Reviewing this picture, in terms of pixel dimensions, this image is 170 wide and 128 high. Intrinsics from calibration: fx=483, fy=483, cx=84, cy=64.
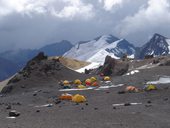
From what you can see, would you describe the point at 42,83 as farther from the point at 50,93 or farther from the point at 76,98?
the point at 76,98

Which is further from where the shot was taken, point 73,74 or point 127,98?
point 73,74

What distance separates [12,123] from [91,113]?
7454 mm

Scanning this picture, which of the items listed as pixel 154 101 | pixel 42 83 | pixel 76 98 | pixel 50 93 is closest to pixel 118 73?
pixel 42 83

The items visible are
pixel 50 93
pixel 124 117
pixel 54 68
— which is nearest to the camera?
pixel 124 117

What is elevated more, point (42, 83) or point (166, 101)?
point (42, 83)

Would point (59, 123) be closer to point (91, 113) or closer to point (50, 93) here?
point (91, 113)

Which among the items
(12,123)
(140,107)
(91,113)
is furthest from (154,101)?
(12,123)

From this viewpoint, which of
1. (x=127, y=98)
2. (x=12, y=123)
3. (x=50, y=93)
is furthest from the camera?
(x=50, y=93)

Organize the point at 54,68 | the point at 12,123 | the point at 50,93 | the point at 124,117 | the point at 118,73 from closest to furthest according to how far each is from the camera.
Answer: the point at 12,123 < the point at 124,117 < the point at 50,93 < the point at 54,68 < the point at 118,73

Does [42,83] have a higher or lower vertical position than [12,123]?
higher

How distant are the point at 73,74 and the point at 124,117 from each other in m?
57.5

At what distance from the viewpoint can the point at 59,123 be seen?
28656 mm

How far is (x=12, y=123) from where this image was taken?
2831 cm

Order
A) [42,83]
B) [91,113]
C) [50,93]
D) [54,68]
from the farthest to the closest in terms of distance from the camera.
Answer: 1. [54,68]
2. [42,83]
3. [50,93]
4. [91,113]
